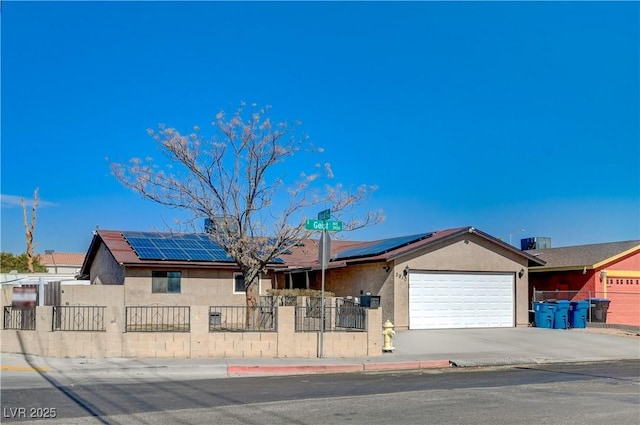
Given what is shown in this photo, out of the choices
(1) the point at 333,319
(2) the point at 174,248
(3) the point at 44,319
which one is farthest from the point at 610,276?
(3) the point at 44,319

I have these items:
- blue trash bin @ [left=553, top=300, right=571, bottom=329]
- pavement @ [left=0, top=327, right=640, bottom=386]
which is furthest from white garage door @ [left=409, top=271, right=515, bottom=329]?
pavement @ [left=0, top=327, right=640, bottom=386]

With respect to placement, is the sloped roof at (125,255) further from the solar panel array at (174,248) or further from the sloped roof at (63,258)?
the sloped roof at (63,258)

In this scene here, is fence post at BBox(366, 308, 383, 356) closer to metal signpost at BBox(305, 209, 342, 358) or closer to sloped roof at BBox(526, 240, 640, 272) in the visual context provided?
metal signpost at BBox(305, 209, 342, 358)

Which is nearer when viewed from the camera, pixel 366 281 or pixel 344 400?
pixel 344 400

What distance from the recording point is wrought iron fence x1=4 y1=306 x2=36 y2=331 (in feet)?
55.8

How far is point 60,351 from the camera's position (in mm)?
16047

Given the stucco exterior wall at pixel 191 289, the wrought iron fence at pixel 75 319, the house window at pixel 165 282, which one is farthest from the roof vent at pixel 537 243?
the wrought iron fence at pixel 75 319

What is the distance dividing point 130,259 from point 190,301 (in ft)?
9.70

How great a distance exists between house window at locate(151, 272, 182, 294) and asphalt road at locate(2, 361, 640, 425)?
13.7m

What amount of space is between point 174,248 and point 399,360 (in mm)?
14062

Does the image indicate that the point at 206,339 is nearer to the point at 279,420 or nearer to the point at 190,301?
the point at 279,420

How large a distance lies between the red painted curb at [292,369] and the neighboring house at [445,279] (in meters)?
8.88

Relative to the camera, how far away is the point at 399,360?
A: 16.5 metres

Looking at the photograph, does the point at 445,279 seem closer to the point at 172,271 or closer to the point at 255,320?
the point at 255,320
